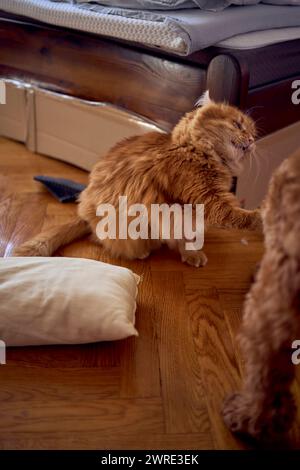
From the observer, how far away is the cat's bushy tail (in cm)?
142

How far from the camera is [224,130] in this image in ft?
4.49

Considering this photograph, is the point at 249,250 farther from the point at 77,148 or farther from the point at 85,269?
the point at 77,148

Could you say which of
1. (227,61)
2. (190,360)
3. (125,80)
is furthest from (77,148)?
(190,360)

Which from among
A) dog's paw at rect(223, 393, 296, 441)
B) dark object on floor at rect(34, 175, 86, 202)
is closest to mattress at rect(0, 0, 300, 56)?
dark object on floor at rect(34, 175, 86, 202)

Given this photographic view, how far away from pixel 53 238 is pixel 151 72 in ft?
1.91

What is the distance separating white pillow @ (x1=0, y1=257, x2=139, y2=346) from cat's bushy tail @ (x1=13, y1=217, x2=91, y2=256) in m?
0.19

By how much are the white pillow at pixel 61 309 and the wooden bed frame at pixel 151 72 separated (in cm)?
63

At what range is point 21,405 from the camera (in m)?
1.04

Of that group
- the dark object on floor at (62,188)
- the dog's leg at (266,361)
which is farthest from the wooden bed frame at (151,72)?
the dog's leg at (266,361)

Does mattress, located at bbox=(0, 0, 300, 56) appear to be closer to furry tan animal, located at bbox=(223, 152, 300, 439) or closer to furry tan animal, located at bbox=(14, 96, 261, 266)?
furry tan animal, located at bbox=(14, 96, 261, 266)

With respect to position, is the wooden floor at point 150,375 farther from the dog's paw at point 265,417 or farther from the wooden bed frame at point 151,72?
the wooden bed frame at point 151,72

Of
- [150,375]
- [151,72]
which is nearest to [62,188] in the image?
[151,72]

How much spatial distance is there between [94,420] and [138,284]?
453 mm

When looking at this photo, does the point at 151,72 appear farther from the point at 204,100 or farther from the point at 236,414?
the point at 236,414
